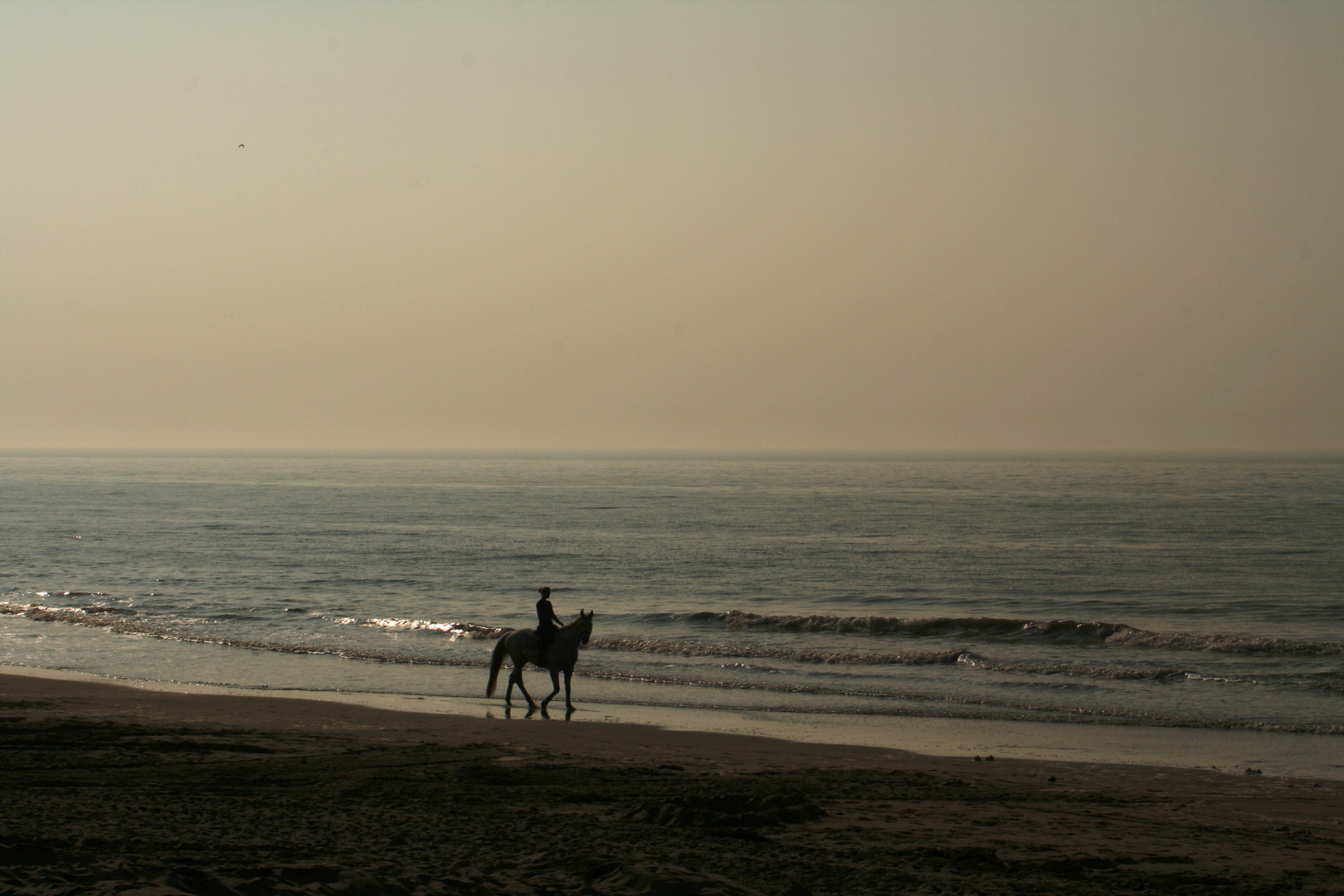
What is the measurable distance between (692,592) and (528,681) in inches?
548

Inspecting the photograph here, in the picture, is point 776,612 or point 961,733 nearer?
point 961,733

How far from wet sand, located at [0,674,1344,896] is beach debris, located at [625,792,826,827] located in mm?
31

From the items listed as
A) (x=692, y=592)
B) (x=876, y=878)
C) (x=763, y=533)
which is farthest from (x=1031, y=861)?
(x=763, y=533)

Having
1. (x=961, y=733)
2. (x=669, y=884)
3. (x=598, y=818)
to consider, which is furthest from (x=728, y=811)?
(x=961, y=733)

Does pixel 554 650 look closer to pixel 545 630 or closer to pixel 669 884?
pixel 545 630

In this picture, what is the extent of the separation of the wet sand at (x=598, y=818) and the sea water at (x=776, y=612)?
321 centimetres

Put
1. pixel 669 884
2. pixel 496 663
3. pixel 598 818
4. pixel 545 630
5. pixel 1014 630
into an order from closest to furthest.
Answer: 1. pixel 669 884
2. pixel 598 818
3. pixel 545 630
4. pixel 496 663
5. pixel 1014 630

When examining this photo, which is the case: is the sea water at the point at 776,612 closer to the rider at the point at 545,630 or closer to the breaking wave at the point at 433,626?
the breaking wave at the point at 433,626

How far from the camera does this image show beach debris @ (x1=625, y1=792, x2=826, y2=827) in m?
8.67

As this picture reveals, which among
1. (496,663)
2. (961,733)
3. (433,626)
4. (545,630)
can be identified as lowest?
(433,626)

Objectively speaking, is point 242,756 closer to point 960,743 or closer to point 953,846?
point 953,846

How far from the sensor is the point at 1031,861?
778cm

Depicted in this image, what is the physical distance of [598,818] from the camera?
28.8 feet

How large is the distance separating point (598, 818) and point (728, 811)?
3.84 ft
